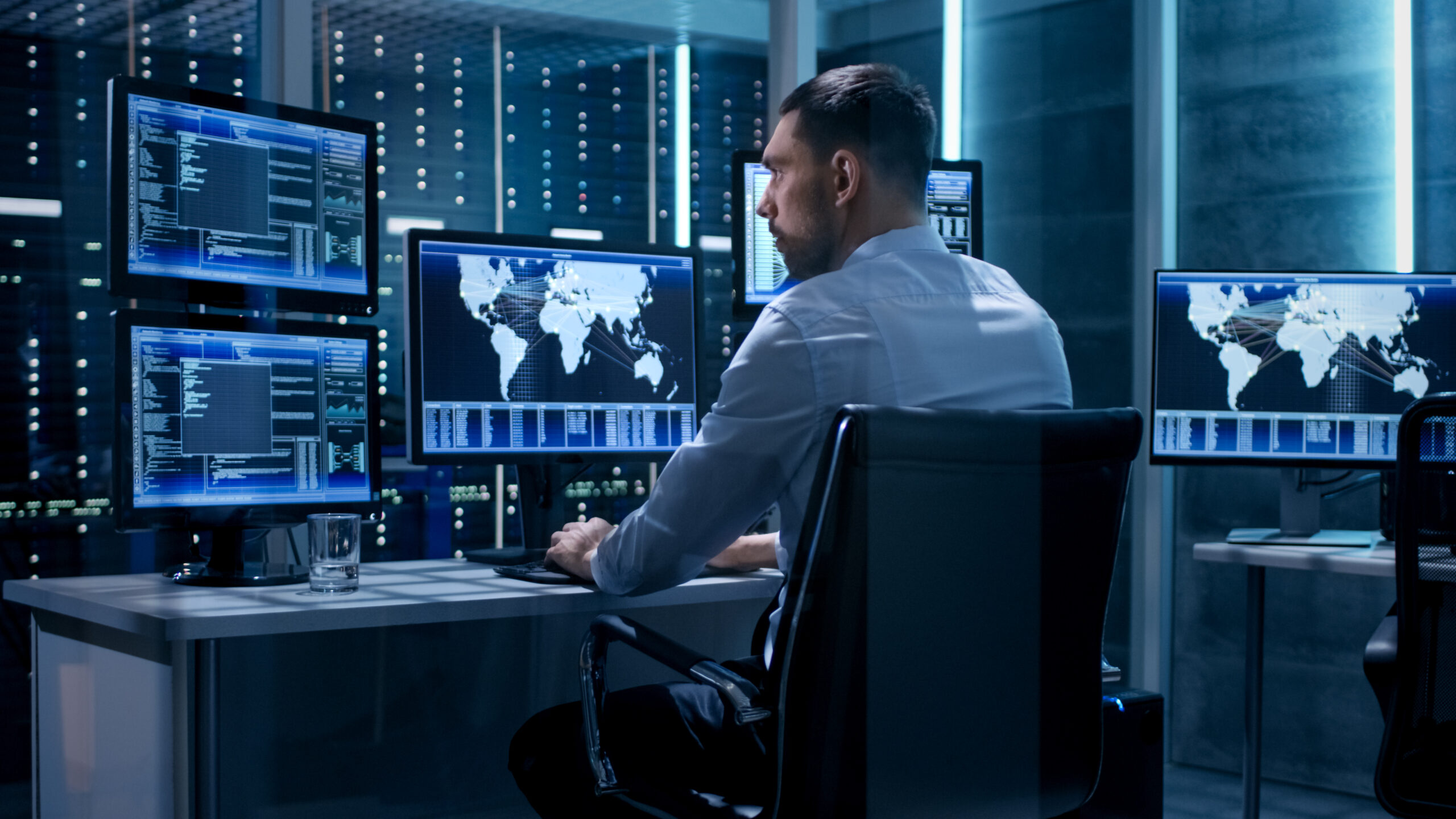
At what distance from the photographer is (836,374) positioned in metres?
1.36

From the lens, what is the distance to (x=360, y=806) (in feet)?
8.05

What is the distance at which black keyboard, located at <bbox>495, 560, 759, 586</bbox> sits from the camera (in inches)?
72.2

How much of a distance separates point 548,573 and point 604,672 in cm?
41

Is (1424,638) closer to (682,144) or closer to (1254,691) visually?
(1254,691)

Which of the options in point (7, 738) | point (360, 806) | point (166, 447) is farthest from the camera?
point (7, 738)

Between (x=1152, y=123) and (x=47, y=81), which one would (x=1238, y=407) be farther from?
(x=47, y=81)

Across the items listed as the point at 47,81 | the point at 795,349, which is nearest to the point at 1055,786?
the point at 795,349

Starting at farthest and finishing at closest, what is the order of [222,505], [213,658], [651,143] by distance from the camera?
1. [651,143]
2. [222,505]
3. [213,658]

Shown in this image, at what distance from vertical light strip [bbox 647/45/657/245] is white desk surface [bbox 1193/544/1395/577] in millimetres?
1761

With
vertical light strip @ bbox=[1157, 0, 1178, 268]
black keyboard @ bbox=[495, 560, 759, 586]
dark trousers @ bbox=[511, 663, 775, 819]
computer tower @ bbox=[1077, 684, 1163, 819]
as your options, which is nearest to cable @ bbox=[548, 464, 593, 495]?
black keyboard @ bbox=[495, 560, 759, 586]

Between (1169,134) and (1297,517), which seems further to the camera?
(1169,134)

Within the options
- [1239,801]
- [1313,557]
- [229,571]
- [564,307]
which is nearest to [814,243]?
[564,307]

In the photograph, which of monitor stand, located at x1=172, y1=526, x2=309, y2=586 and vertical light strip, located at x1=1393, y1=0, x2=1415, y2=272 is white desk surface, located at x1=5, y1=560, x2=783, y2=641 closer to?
monitor stand, located at x1=172, y1=526, x2=309, y2=586

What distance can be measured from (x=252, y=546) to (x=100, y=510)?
18.7 inches
